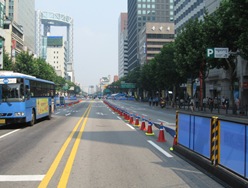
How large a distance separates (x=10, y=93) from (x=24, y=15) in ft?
434

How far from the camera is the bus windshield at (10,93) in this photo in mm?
19000

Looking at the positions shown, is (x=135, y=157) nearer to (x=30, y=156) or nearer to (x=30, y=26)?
(x=30, y=156)

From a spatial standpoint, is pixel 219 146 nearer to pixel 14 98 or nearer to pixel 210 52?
pixel 14 98

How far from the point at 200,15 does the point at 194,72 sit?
35.0 m

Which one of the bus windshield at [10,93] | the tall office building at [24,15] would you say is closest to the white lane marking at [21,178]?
the bus windshield at [10,93]

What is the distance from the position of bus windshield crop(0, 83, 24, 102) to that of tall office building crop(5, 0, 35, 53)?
101 meters

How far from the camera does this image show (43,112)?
24.8m

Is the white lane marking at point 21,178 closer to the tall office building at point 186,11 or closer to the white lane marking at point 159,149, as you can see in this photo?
the white lane marking at point 159,149

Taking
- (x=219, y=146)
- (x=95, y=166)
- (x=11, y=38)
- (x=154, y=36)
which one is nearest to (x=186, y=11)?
(x=11, y=38)

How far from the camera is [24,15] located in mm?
143125

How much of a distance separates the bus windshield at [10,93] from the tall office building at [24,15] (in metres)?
101

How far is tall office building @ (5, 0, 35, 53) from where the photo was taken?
12662 centimetres

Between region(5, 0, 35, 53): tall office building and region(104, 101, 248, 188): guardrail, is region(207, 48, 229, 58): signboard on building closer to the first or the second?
region(104, 101, 248, 188): guardrail

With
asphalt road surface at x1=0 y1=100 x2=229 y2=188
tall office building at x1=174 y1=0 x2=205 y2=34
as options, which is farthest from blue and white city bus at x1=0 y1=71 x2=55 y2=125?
tall office building at x1=174 y1=0 x2=205 y2=34
